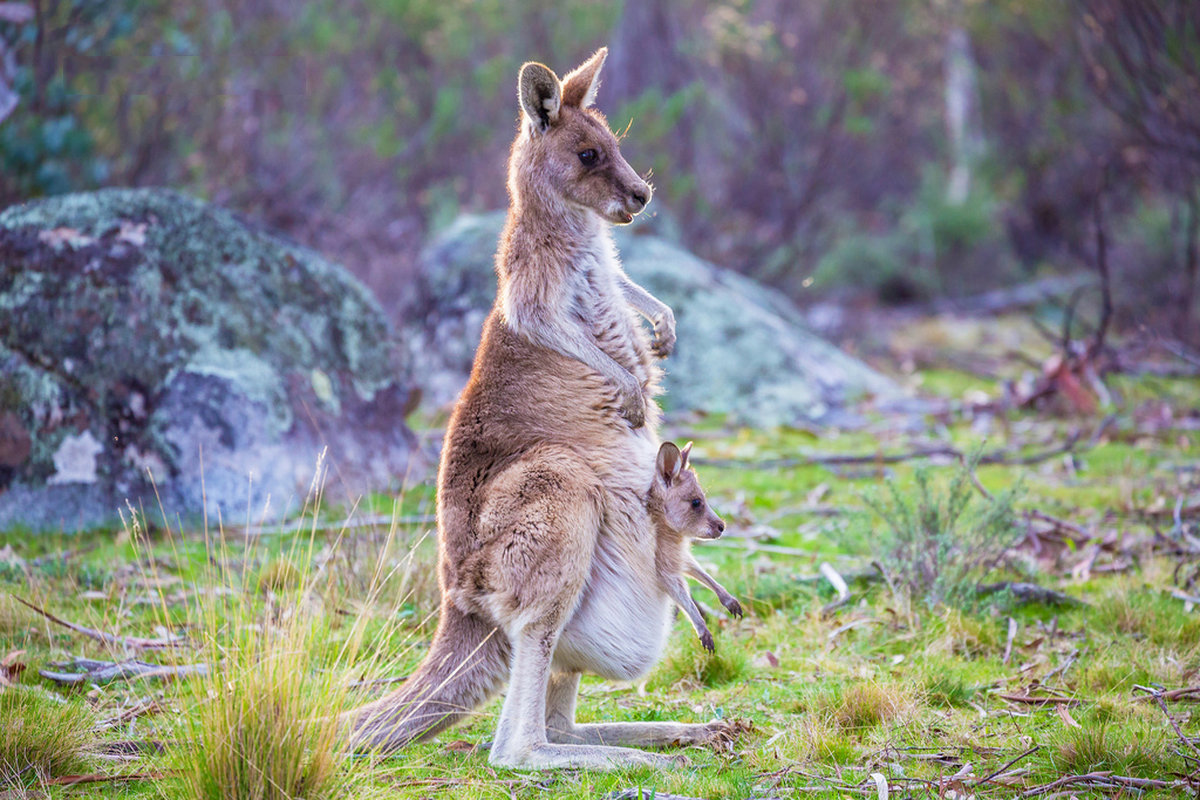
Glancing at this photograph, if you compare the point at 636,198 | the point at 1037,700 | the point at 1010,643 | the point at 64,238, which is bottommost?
the point at 1037,700

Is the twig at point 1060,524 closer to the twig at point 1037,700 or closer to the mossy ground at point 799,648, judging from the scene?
the mossy ground at point 799,648

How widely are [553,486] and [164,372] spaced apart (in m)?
3.07

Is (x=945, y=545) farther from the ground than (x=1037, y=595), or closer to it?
farther from the ground

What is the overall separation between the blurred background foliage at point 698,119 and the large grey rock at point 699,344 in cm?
62

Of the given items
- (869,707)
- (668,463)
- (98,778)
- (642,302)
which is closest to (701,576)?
(668,463)

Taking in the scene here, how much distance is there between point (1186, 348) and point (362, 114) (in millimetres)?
8274

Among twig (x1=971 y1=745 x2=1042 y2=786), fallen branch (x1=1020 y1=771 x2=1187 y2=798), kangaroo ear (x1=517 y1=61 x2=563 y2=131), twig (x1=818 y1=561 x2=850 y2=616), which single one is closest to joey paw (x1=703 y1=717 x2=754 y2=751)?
twig (x1=971 y1=745 x2=1042 y2=786)

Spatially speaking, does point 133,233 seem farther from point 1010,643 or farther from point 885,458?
point 1010,643

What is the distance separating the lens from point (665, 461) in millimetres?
3150

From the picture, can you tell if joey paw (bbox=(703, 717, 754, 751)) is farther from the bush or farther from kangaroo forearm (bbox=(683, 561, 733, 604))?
the bush

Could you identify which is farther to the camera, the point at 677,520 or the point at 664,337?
the point at 664,337

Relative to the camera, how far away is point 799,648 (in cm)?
373

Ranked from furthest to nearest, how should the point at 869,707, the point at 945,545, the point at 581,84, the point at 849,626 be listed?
the point at 945,545
the point at 849,626
the point at 581,84
the point at 869,707

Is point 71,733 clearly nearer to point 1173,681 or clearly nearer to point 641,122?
point 1173,681
